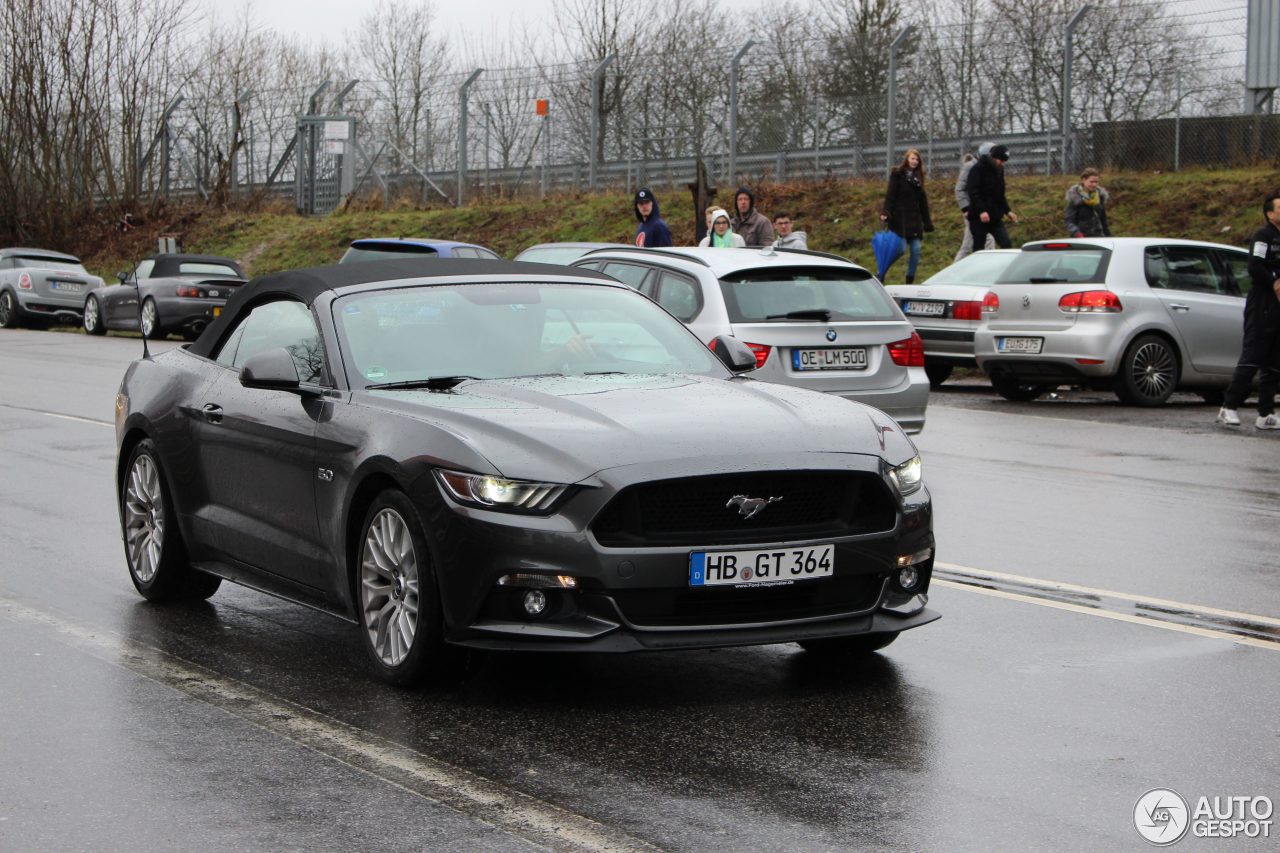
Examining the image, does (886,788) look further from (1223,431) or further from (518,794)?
(1223,431)

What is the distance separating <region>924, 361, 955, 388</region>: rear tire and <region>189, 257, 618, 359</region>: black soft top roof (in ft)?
43.3

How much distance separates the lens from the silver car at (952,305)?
787 inches

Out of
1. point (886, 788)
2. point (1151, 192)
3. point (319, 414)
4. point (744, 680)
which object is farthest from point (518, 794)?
point (1151, 192)

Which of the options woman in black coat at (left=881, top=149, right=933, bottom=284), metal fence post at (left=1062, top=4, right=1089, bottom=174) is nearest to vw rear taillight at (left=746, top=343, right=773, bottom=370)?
woman in black coat at (left=881, top=149, right=933, bottom=284)

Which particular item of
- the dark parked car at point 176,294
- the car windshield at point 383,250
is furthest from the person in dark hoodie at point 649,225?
the dark parked car at point 176,294

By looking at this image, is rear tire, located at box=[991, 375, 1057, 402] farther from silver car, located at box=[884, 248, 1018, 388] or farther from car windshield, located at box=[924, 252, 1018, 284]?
car windshield, located at box=[924, 252, 1018, 284]

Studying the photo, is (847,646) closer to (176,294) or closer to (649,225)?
(649,225)

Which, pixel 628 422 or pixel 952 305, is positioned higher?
pixel 628 422

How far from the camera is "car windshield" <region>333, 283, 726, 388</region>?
699 centimetres

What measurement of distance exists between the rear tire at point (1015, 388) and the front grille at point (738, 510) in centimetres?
1312

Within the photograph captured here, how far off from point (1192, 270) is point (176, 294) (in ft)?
56.4

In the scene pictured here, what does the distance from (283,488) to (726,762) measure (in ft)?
7.71

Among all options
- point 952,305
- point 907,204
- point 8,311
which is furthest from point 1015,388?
point 8,311

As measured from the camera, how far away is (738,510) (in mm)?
5961
